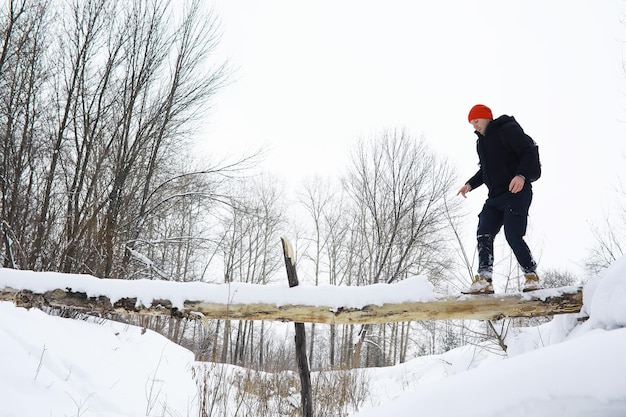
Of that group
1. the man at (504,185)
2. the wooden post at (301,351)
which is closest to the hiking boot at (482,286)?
the man at (504,185)

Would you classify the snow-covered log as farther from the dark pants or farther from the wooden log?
the dark pants

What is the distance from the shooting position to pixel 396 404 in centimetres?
135

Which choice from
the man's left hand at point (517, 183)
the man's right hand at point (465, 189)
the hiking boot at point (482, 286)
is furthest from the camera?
the man's right hand at point (465, 189)

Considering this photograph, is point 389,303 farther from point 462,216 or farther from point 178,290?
point 462,216

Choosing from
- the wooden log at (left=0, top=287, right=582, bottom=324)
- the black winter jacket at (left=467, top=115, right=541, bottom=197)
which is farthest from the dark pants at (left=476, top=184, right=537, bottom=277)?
the wooden log at (left=0, top=287, right=582, bottom=324)

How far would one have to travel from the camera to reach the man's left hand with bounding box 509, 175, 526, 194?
3119mm

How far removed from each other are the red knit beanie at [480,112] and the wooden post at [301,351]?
2.25 meters

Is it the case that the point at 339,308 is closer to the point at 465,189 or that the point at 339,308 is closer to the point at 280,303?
the point at 280,303

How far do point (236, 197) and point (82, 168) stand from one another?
3294 mm

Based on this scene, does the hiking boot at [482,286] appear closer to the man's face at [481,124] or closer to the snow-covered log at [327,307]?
the snow-covered log at [327,307]

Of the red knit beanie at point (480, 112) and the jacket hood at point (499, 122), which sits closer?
the jacket hood at point (499, 122)

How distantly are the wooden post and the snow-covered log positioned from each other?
339mm

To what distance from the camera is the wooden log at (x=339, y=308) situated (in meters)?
3.20

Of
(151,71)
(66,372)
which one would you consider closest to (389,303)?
(66,372)
